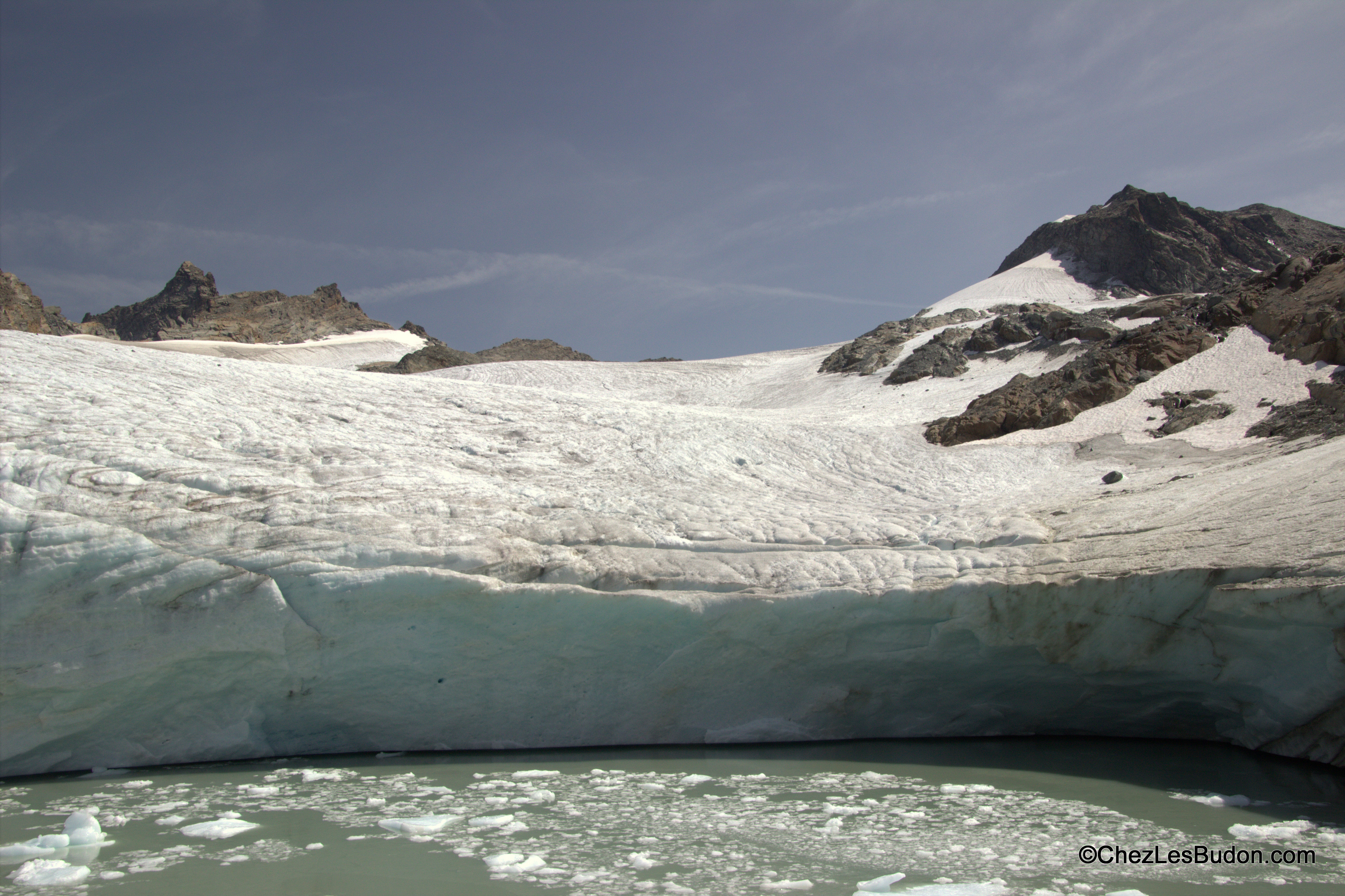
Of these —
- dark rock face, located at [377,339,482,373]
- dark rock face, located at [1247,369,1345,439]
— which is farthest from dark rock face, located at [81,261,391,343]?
dark rock face, located at [1247,369,1345,439]

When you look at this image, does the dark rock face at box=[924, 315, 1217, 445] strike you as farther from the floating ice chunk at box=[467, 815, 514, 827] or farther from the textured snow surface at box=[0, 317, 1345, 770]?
the floating ice chunk at box=[467, 815, 514, 827]

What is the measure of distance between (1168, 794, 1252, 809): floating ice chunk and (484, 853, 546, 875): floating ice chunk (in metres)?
3.63

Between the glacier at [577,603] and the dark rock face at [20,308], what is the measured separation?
4009 cm

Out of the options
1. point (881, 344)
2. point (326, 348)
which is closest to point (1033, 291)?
point (881, 344)

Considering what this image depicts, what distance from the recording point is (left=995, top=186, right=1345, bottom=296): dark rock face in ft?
115

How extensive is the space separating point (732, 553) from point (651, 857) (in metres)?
3.16

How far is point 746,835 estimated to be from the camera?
3.84 m

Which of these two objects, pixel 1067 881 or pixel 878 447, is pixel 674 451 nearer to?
pixel 878 447

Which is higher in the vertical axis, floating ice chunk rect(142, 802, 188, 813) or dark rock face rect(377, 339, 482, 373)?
dark rock face rect(377, 339, 482, 373)

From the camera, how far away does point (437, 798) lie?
4.54 metres

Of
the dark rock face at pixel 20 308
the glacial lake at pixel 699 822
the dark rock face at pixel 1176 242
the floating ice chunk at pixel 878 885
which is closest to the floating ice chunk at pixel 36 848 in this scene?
the glacial lake at pixel 699 822

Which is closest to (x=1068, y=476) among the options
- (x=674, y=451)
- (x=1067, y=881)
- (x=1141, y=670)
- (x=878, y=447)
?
(x=878, y=447)

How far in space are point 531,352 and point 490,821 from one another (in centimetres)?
3263

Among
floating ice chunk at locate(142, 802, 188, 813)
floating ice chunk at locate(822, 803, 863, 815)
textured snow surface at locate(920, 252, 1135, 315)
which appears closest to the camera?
floating ice chunk at locate(822, 803, 863, 815)
